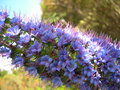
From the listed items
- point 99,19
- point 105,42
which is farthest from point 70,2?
point 105,42

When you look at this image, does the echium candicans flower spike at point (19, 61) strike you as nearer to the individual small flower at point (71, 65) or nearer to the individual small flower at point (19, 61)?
the individual small flower at point (19, 61)

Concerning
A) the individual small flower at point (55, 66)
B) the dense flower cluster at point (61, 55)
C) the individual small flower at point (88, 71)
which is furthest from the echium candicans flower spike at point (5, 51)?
the individual small flower at point (88, 71)

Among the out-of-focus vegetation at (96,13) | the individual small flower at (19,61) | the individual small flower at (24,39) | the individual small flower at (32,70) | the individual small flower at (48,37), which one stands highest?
the individual small flower at (48,37)

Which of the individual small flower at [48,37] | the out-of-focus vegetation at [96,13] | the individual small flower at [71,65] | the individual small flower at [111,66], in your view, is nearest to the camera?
the individual small flower at [71,65]

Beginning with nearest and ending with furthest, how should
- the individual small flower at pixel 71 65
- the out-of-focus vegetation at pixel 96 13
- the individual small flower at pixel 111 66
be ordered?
the individual small flower at pixel 71 65, the individual small flower at pixel 111 66, the out-of-focus vegetation at pixel 96 13

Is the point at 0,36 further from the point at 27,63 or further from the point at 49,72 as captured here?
the point at 49,72

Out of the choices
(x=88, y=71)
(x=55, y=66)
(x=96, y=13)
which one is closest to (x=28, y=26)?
(x=55, y=66)

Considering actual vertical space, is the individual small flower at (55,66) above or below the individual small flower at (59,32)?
below

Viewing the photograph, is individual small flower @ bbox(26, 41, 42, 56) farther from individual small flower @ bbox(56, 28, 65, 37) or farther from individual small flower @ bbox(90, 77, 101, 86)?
individual small flower @ bbox(90, 77, 101, 86)

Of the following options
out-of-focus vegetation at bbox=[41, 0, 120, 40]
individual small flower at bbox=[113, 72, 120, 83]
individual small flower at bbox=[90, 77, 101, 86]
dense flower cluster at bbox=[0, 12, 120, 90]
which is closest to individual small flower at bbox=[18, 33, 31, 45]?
dense flower cluster at bbox=[0, 12, 120, 90]
